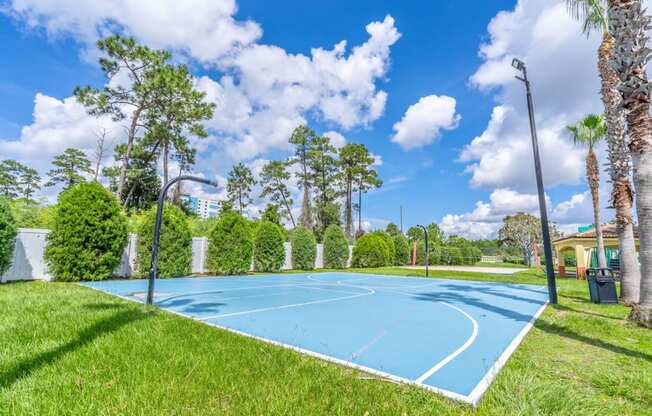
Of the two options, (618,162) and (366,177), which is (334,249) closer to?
(366,177)

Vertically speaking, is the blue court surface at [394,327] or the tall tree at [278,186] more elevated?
the tall tree at [278,186]

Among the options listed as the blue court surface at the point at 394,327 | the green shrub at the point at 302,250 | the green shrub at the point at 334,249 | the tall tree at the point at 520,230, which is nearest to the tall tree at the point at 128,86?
the green shrub at the point at 302,250

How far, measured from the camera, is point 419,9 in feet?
33.6

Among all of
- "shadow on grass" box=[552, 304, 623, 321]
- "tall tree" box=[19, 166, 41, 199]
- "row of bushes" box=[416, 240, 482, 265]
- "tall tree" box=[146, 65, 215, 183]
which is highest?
"tall tree" box=[146, 65, 215, 183]

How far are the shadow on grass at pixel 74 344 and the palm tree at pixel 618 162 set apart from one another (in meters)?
10.6

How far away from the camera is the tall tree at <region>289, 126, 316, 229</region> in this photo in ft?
95.2

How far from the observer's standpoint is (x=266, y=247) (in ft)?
58.0

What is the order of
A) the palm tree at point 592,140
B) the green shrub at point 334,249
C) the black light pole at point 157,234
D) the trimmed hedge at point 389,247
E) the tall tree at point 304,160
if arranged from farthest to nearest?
the tall tree at point 304,160 < the trimmed hedge at point 389,247 < the green shrub at point 334,249 < the palm tree at point 592,140 < the black light pole at point 157,234

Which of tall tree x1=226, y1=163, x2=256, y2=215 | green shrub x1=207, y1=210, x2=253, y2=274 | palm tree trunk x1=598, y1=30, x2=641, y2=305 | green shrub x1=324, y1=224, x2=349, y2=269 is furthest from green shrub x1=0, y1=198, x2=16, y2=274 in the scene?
tall tree x1=226, y1=163, x2=256, y2=215

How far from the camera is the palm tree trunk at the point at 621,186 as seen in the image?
7371 mm

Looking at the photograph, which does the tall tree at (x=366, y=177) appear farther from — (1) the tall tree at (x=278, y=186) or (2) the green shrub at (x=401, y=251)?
(1) the tall tree at (x=278, y=186)

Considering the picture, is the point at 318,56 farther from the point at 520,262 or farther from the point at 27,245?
the point at 520,262

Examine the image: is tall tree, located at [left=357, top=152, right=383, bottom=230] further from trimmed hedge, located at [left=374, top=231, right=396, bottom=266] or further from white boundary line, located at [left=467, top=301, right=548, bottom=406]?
white boundary line, located at [left=467, top=301, right=548, bottom=406]

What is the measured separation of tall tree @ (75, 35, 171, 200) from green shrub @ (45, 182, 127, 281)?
8276mm
